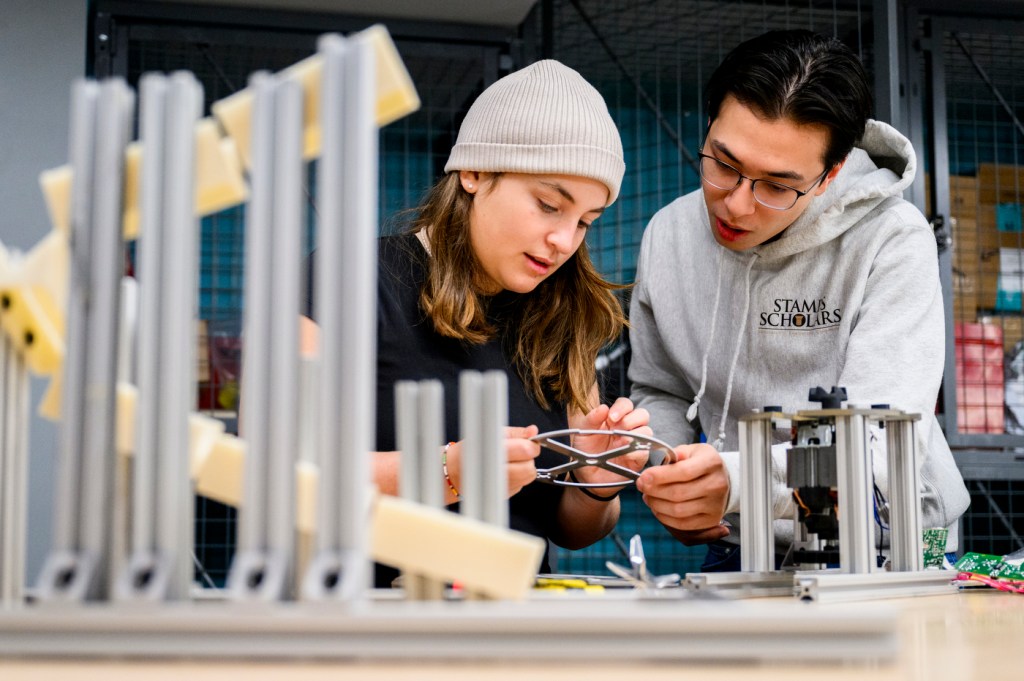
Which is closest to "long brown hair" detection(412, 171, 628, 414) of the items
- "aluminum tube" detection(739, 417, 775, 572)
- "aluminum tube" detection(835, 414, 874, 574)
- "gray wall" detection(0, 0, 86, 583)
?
"aluminum tube" detection(739, 417, 775, 572)

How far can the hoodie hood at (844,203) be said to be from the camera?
5.38 feet

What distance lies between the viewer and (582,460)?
1187mm

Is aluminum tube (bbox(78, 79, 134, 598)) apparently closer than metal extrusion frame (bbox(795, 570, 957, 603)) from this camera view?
Yes

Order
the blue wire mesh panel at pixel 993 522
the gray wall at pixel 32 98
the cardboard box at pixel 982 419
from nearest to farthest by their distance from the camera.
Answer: the gray wall at pixel 32 98 → the cardboard box at pixel 982 419 → the blue wire mesh panel at pixel 993 522

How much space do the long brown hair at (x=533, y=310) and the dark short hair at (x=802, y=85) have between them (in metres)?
0.33

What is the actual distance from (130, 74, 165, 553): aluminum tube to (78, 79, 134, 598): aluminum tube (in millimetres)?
14

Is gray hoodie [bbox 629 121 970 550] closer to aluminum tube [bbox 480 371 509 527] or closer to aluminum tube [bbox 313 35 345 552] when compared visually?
aluminum tube [bbox 480 371 509 527]

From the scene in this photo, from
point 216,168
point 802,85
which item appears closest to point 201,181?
point 216,168

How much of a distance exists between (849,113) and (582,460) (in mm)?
753

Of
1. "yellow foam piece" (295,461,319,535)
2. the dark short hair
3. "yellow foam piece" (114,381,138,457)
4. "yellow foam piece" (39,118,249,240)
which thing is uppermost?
the dark short hair

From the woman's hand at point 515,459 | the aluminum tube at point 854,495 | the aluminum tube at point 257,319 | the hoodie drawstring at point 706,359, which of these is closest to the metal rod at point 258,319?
the aluminum tube at point 257,319

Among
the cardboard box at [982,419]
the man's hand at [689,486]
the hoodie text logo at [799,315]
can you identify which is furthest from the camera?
the cardboard box at [982,419]

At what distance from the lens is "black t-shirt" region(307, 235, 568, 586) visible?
1.45m

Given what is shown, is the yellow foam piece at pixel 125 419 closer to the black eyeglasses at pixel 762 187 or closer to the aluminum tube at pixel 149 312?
the aluminum tube at pixel 149 312
